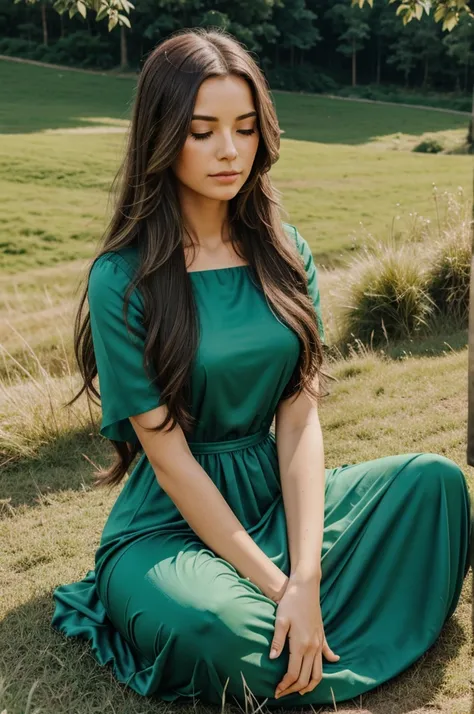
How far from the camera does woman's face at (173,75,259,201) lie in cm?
257

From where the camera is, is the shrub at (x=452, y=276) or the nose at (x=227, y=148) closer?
the nose at (x=227, y=148)

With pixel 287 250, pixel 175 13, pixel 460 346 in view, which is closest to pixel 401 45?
pixel 175 13

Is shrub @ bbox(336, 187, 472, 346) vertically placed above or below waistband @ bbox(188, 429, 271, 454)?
below

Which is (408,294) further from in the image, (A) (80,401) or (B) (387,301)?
(A) (80,401)

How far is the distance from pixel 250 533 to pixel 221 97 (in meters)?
1.26

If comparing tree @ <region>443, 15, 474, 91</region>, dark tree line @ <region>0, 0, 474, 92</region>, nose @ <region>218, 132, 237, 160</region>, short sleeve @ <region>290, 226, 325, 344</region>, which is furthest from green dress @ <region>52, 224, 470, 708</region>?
tree @ <region>443, 15, 474, 91</region>

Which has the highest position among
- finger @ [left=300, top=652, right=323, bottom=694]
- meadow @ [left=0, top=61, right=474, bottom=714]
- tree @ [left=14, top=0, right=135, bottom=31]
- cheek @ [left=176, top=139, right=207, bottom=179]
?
tree @ [left=14, top=0, right=135, bottom=31]

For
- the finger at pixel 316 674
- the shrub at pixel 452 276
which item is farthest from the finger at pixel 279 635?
the shrub at pixel 452 276

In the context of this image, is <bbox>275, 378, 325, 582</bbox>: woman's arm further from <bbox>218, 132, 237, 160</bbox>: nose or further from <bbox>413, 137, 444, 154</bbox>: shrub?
<bbox>413, 137, 444, 154</bbox>: shrub

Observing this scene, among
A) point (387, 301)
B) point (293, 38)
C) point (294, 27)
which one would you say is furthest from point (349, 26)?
point (387, 301)

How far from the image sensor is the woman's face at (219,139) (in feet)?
8.44

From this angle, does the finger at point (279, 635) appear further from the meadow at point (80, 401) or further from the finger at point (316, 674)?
the meadow at point (80, 401)

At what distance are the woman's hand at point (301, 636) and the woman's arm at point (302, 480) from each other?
56mm

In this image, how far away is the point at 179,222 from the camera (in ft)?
8.92
